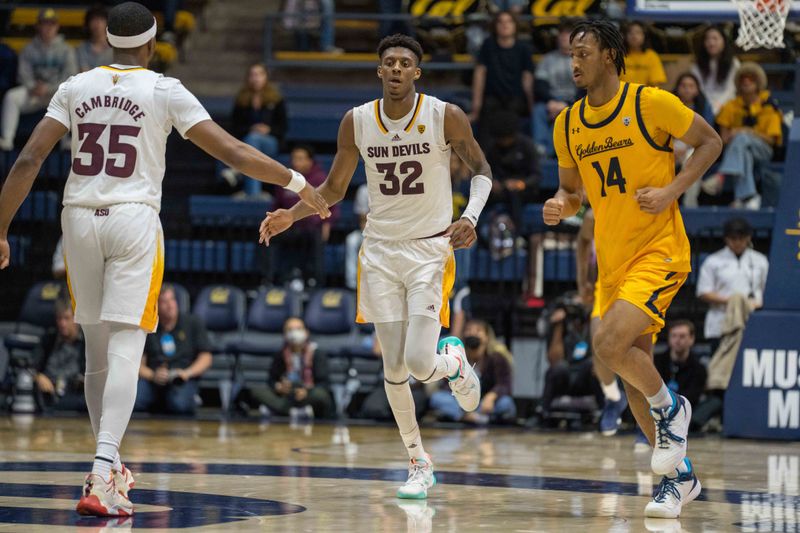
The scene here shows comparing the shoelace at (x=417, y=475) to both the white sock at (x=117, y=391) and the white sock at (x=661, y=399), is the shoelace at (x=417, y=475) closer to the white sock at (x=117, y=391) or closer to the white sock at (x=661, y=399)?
the white sock at (x=661, y=399)

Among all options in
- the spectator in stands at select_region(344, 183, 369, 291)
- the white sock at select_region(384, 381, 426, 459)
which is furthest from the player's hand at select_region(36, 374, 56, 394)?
the white sock at select_region(384, 381, 426, 459)

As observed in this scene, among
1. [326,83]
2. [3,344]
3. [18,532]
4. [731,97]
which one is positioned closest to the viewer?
[18,532]

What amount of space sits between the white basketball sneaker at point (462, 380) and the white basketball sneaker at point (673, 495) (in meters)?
1.45

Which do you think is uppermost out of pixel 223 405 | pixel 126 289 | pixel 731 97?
pixel 731 97

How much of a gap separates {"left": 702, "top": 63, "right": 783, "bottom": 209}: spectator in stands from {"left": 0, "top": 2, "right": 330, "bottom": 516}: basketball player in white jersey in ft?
29.6

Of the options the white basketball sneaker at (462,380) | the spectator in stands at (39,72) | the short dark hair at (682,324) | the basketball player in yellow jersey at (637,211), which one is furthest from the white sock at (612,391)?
the spectator in stands at (39,72)

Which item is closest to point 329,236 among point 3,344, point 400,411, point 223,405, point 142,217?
point 223,405

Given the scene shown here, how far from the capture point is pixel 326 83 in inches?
780

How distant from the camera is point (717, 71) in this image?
629 inches

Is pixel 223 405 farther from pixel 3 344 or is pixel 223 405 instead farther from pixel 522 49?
pixel 522 49

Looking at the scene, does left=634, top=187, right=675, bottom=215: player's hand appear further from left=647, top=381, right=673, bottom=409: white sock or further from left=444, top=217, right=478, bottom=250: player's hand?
left=444, top=217, right=478, bottom=250: player's hand

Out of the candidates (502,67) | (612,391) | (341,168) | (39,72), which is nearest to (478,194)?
(341,168)

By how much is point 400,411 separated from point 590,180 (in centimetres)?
169

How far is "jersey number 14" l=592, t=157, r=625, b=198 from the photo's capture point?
7230 mm
